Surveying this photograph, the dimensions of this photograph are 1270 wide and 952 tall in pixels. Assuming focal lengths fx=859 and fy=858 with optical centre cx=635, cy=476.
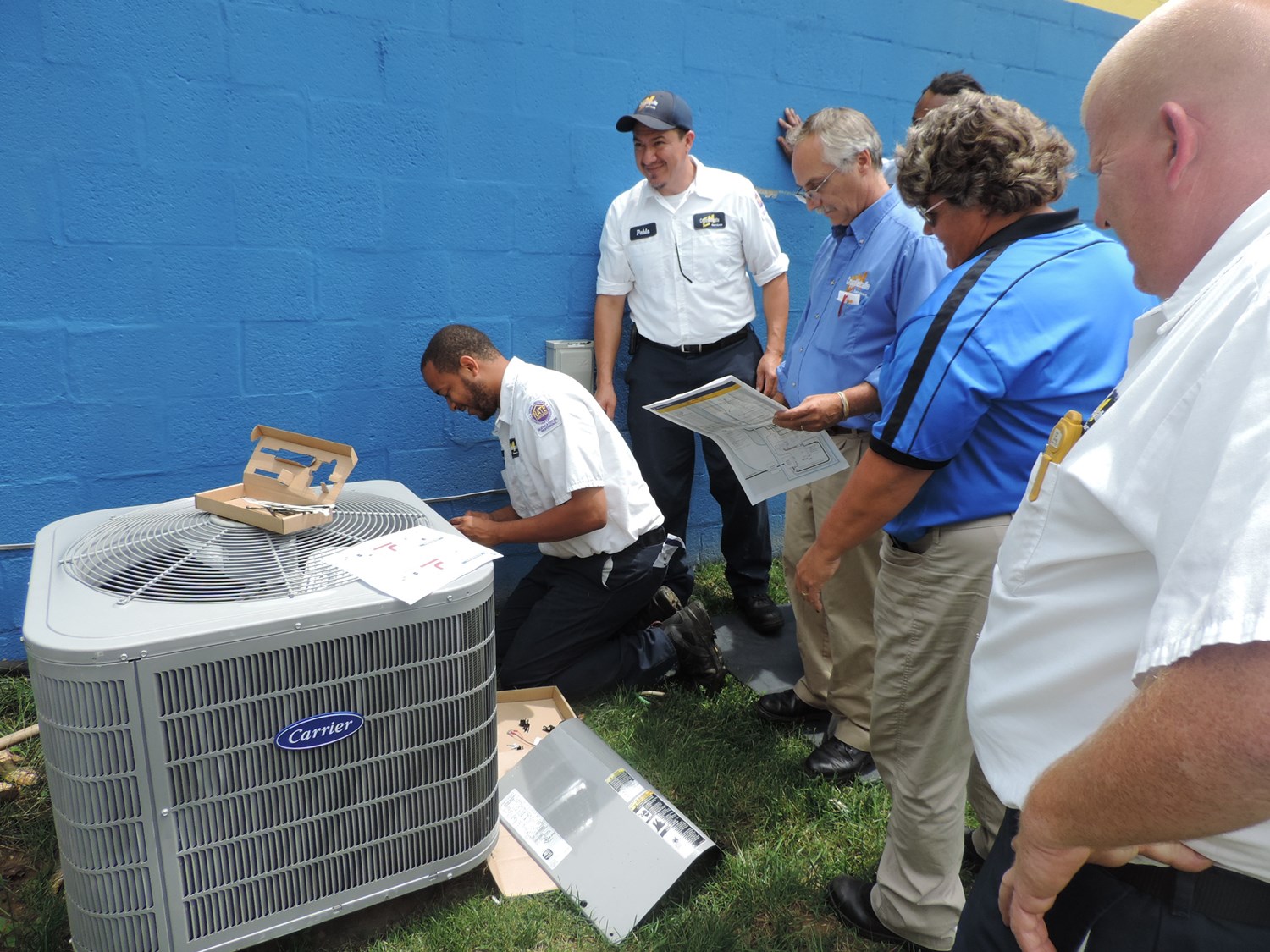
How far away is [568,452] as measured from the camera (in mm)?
2904

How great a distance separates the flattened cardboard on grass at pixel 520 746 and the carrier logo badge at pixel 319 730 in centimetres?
64

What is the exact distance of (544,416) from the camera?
2918mm

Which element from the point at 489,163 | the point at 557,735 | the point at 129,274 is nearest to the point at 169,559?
the point at 557,735

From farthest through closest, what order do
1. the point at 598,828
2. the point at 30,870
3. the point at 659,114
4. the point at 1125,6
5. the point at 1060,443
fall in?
the point at 1125,6
the point at 659,114
the point at 598,828
the point at 30,870
the point at 1060,443

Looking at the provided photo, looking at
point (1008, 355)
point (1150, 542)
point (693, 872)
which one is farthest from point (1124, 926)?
point (693, 872)

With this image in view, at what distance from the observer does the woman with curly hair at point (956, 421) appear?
175 cm

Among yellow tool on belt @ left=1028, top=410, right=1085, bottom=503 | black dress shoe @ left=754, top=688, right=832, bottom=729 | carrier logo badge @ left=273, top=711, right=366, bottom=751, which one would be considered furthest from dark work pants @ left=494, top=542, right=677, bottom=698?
yellow tool on belt @ left=1028, top=410, right=1085, bottom=503

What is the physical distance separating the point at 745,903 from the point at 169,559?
164 centimetres

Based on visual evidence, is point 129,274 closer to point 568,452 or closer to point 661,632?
point 568,452

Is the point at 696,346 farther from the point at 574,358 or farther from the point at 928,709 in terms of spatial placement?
the point at 928,709

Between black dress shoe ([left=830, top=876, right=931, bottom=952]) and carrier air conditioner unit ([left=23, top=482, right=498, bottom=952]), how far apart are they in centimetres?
96

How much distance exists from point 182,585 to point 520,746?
50.7 inches

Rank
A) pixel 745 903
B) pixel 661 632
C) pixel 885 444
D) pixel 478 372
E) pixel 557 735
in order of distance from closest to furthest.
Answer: pixel 885 444 < pixel 745 903 < pixel 557 735 < pixel 478 372 < pixel 661 632

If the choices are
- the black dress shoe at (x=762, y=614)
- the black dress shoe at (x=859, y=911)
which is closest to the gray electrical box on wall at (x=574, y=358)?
the black dress shoe at (x=762, y=614)
